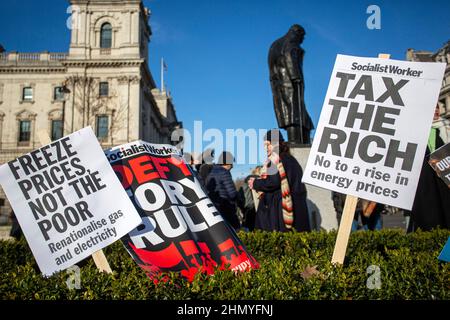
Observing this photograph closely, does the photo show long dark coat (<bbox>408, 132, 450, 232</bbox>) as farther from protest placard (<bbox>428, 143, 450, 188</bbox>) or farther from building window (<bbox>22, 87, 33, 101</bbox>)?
building window (<bbox>22, 87, 33, 101</bbox>)

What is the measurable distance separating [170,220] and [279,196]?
2.99m

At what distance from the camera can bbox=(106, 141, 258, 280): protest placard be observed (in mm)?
3178

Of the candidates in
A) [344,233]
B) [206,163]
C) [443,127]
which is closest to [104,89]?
[206,163]

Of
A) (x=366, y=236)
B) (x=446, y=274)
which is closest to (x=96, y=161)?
(x=446, y=274)

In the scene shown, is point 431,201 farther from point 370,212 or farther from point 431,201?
point 370,212

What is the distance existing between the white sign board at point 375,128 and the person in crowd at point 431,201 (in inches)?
105

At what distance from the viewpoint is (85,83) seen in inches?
1762

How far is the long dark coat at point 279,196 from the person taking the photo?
18.9ft

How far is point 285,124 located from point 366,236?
13.4ft

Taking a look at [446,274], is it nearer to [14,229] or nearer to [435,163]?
[435,163]

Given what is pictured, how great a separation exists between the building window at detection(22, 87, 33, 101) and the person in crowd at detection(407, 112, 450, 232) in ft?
160

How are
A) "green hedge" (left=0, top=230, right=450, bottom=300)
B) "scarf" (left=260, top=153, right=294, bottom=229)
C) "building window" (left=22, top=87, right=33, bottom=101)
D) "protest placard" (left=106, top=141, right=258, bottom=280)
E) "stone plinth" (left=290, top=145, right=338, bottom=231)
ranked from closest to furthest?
"green hedge" (left=0, top=230, right=450, bottom=300), "protest placard" (left=106, top=141, right=258, bottom=280), "scarf" (left=260, top=153, right=294, bottom=229), "stone plinth" (left=290, top=145, right=338, bottom=231), "building window" (left=22, top=87, right=33, bottom=101)

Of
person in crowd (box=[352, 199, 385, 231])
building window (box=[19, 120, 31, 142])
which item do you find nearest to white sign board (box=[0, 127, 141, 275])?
person in crowd (box=[352, 199, 385, 231])
